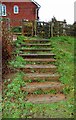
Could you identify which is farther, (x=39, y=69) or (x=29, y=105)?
(x=39, y=69)

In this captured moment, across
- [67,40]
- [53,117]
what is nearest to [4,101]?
[53,117]

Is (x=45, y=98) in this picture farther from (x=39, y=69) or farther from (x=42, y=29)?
(x=42, y=29)

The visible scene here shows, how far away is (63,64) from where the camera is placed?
394 inches

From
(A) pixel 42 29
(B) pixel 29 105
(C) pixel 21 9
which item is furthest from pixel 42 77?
(C) pixel 21 9

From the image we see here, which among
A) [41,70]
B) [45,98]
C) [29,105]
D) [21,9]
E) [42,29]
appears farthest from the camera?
[21,9]

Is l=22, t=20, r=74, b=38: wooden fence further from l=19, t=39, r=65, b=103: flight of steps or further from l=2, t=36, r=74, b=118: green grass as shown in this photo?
l=2, t=36, r=74, b=118: green grass

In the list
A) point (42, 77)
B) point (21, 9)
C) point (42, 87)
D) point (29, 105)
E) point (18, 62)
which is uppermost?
point (21, 9)

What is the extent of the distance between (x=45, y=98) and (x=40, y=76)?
1.39m

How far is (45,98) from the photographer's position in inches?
295

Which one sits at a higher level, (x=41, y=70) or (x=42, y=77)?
(x=41, y=70)

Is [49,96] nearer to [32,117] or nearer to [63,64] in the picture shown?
[32,117]

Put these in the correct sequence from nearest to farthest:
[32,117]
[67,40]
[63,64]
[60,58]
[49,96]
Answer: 1. [32,117]
2. [49,96]
3. [63,64]
4. [60,58]
5. [67,40]

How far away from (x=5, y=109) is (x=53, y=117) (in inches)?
45.0

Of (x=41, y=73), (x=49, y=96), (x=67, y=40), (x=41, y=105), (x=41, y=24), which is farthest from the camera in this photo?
(x=41, y=24)
